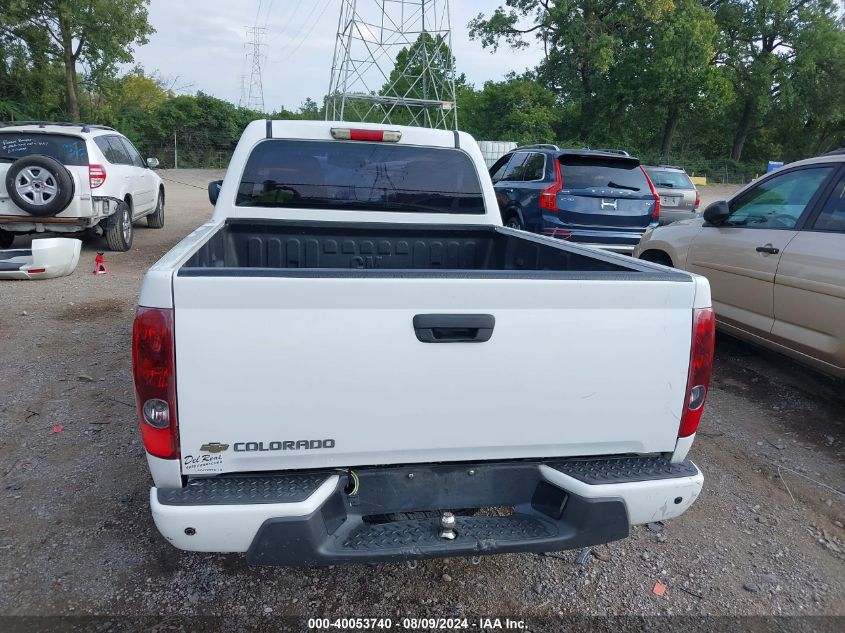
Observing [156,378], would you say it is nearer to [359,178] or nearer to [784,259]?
[359,178]

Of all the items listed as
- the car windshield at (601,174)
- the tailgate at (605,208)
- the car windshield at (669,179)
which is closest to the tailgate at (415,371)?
the tailgate at (605,208)

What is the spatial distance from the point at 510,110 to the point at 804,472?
32.2 metres

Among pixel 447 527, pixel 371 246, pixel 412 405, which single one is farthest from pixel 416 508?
pixel 371 246

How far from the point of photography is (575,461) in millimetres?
2355

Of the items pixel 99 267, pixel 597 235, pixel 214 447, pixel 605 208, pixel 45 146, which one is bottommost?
pixel 99 267

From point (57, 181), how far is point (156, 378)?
310 inches

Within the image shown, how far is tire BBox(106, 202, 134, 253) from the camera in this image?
9.71 m

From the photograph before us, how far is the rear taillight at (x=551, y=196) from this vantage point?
834 cm

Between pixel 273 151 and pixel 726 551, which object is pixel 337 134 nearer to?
pixel 273 151

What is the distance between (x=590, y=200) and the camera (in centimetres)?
834

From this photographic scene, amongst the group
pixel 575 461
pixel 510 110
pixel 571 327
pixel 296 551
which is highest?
pixel 510 110

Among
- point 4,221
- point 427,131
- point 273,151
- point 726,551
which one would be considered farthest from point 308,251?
point 4,221

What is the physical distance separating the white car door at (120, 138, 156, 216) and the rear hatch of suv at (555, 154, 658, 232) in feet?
23.9

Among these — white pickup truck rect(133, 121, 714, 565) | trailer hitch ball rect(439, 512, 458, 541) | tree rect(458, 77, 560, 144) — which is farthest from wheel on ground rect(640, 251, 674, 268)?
tree rect(458, 77, 560, 144)
